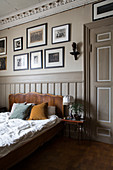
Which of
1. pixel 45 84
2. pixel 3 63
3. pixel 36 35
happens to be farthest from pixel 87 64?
pixel 3 63

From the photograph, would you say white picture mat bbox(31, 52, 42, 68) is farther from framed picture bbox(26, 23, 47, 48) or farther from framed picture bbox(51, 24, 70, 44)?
framed picture bbox(51, 24, 70, 44)

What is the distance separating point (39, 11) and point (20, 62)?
Result: 1.48 meters

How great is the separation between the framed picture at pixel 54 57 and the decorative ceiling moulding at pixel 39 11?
960 mm

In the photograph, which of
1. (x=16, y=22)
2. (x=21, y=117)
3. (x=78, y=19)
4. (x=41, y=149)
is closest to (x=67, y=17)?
(x=78, y=19)

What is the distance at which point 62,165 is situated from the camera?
76.6 inches

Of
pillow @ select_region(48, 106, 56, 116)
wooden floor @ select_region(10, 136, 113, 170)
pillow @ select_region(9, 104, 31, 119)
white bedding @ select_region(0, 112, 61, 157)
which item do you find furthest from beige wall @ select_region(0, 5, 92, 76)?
wooden floor @ select_region(10, 136, 113, 170)

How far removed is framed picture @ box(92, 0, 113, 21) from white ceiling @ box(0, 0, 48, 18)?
1402 millimetres

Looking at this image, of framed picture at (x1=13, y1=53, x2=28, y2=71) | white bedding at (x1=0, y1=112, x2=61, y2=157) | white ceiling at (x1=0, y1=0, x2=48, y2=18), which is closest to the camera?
white bedding at (x1=0, y1=112, x2=61, y2=157)

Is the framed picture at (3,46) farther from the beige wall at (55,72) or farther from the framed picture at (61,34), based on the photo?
the framed picture at (61,34)

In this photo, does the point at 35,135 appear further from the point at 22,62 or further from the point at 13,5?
the point at 13,5

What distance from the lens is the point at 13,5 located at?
135 inches

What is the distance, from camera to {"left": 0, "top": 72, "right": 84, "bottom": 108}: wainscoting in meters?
3.07

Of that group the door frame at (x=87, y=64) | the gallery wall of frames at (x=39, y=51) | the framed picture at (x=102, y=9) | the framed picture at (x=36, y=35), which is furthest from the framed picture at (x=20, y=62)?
the framed picture at (x=102, y=9)

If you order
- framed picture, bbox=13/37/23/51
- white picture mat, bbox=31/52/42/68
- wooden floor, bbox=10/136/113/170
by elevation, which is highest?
framed picture, bbox=13/37/23/51
